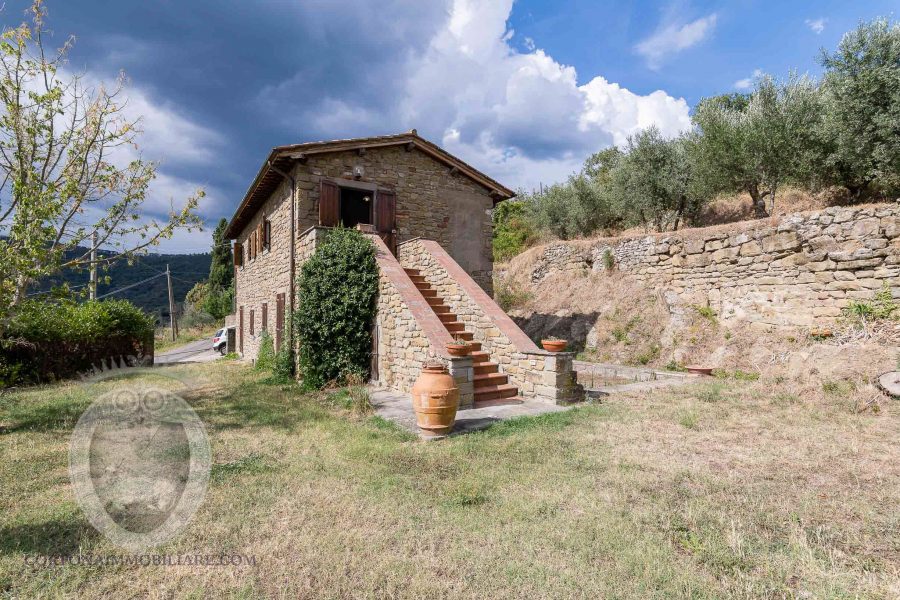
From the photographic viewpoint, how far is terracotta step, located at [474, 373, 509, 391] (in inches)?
286

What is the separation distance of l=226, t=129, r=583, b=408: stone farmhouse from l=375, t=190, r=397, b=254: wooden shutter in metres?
0.03

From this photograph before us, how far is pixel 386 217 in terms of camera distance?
37.7ft

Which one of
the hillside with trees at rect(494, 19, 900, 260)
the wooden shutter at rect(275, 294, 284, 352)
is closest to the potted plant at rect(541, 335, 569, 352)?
the wooden shutter at rect(275, 294, 284, 352)

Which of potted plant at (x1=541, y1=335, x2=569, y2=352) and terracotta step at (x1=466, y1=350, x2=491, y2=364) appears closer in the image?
potted plant at (x1=541, y1=335, x2=569, y2=352)

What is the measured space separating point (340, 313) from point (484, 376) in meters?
3.49

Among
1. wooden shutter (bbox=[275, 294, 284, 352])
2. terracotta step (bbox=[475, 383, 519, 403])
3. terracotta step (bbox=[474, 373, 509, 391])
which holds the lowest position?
terracotta step (bbox=[475, 383, 519, 403])

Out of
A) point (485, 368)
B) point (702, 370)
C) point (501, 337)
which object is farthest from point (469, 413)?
point (702, 370)

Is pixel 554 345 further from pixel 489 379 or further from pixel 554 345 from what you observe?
Result: pixel 489 379

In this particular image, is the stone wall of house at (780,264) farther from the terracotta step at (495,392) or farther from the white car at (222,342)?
the white car at (222,342)

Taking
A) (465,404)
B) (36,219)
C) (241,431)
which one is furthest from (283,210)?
(465,404)

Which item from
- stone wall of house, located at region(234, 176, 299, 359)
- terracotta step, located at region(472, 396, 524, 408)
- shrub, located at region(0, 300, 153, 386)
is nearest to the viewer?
terracotta step, located at region(472, 396, 524, 408)

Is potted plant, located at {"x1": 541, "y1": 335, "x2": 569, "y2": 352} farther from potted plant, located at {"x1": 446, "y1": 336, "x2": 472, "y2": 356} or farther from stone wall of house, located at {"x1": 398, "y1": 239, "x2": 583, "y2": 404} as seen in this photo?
potted plant, located at {"x1": 446, "y1": 336, "x2": 472, "y2": 356}

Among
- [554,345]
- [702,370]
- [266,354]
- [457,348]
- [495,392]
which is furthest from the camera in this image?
[266,354]

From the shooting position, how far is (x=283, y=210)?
37.7ft
